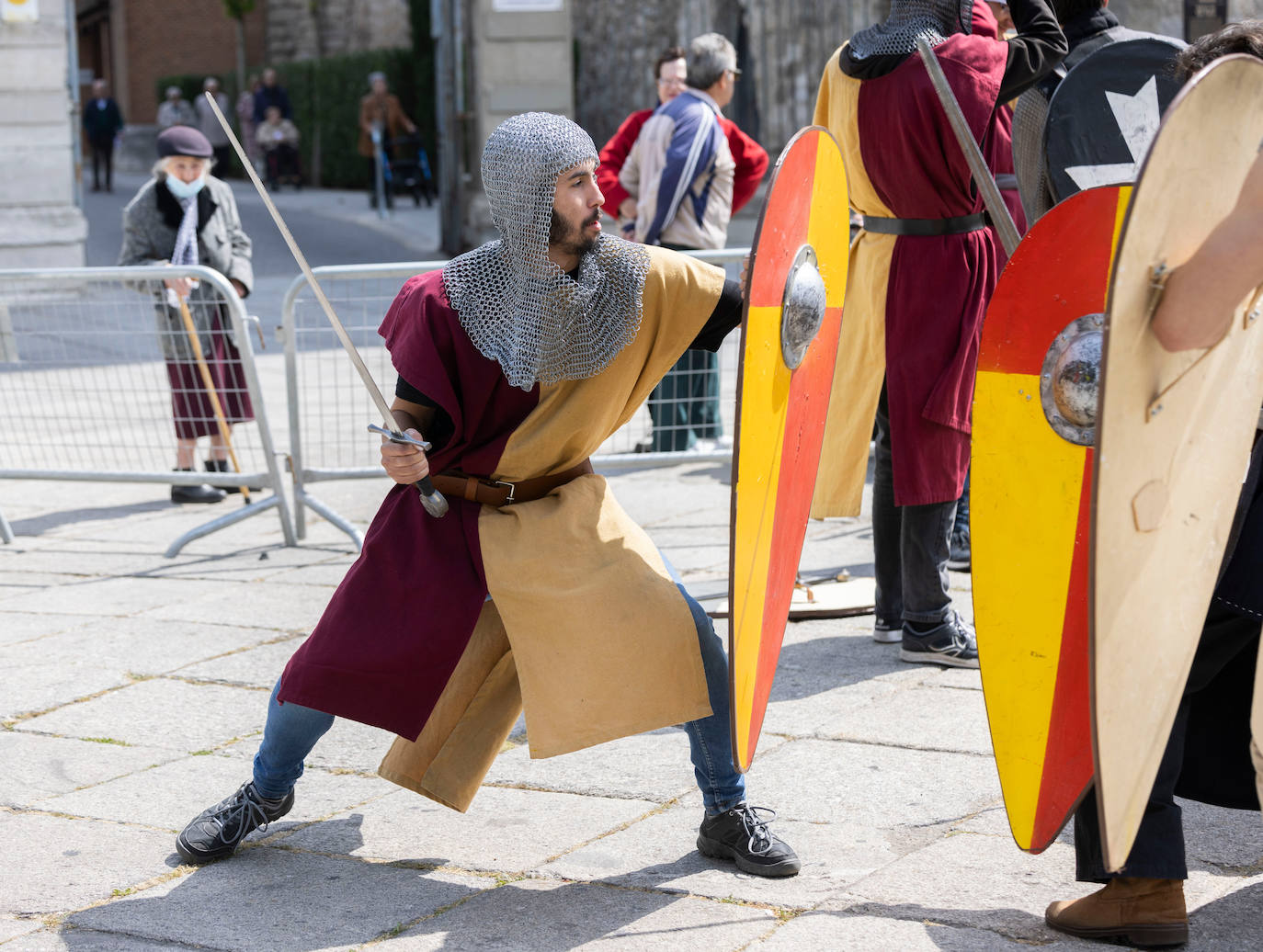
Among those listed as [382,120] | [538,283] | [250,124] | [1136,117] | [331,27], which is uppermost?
[331,27]

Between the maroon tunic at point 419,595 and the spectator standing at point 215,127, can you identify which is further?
the spectator standing at point 215,127

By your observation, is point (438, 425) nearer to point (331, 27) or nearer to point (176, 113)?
point (176, 113)

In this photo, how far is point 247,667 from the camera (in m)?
4.57

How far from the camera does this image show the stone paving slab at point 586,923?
111 inches

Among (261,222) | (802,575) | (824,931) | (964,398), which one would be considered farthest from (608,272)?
(261,222)

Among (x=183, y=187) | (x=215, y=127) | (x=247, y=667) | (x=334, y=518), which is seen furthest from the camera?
(x=215, y=127)

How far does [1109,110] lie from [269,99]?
24.4m

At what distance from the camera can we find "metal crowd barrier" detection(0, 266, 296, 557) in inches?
248

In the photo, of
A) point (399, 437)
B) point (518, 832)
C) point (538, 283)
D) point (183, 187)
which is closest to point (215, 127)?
→ point (183, 187)

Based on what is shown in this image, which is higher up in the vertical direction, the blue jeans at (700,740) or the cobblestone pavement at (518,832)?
the blue jeans at (700,740)

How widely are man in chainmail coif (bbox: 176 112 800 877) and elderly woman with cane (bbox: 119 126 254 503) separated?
10.9 ft

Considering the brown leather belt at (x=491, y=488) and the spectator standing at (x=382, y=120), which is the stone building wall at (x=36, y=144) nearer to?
the spectator standing at (x=382, y=120)

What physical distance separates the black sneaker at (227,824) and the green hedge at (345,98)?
21004 millimetres

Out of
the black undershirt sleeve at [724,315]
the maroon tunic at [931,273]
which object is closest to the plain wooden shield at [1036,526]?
the black undershirt sleeve at [724,315]
